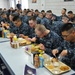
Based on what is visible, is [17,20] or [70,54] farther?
[17,20]

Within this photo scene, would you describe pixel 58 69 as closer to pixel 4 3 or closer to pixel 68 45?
pixel 68 45

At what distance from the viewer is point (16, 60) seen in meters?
2.02

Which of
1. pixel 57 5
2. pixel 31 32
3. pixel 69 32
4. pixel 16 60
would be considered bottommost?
pixel 16 60

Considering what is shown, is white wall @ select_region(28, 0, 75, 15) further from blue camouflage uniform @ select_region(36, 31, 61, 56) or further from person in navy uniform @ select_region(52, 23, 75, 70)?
person in navy uniform @ select_region(52, 23, 75, 70)

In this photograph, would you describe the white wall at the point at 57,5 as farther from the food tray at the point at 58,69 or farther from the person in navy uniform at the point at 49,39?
the food tray at the point at 58,69

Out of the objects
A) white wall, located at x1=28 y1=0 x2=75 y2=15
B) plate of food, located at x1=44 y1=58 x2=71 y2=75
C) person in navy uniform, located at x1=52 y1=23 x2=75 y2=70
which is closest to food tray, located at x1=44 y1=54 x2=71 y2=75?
plate of food, located at x1=44 y1=58 x2=71 y2=75

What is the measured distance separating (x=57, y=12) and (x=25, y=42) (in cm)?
456

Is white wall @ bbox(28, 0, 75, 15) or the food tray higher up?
white wall @ bbox(28, 0, 75, 15)

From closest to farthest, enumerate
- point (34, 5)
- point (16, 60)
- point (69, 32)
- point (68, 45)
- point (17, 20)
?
1. point (69, 32)
2. point (16, 60)
3. point (68, 45)
4. point (17, 20)
5. point (34, 5)

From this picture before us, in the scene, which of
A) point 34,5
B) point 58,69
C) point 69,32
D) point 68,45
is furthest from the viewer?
point 34,5

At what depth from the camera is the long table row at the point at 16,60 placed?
167 cm

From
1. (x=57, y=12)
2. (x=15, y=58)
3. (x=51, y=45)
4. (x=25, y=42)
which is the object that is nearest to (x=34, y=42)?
(x=25, y=42)

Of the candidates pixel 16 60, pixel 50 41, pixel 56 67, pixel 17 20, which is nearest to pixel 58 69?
pixel 56 67

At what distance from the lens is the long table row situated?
1.67 m
